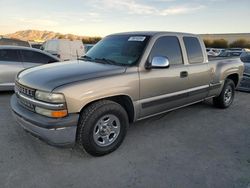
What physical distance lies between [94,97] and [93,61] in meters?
1.11

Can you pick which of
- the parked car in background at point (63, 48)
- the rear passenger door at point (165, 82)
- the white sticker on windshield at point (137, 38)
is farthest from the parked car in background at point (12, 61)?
the parked car in background at point (63, 48)

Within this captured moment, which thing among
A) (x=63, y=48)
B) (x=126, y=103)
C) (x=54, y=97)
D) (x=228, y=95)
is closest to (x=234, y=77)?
(x=228, y=95)

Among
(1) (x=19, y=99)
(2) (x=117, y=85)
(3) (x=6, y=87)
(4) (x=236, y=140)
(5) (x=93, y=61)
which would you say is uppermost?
(5) (x=93, y=61)

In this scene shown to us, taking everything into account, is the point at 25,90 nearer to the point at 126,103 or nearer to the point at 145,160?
the point at 126,103

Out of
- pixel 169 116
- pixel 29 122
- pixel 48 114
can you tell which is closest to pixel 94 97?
pixel 48 114

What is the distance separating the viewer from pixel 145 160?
3.35 metres

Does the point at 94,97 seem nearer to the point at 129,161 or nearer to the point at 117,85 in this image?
the point at 117,85

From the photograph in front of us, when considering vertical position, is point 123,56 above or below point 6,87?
above

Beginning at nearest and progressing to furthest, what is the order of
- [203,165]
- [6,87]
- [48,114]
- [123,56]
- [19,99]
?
[48,114] → [203,165] → [19,99] → [123,56] → [6,87]

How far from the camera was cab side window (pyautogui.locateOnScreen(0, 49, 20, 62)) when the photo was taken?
6.74 meters

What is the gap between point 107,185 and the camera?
2775 mm

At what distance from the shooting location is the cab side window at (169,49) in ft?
13.3

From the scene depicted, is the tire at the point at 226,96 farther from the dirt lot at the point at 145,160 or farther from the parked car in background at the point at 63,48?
the parked car in background at the point at 63,48

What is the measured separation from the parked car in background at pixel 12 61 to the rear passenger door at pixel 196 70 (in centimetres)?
476
